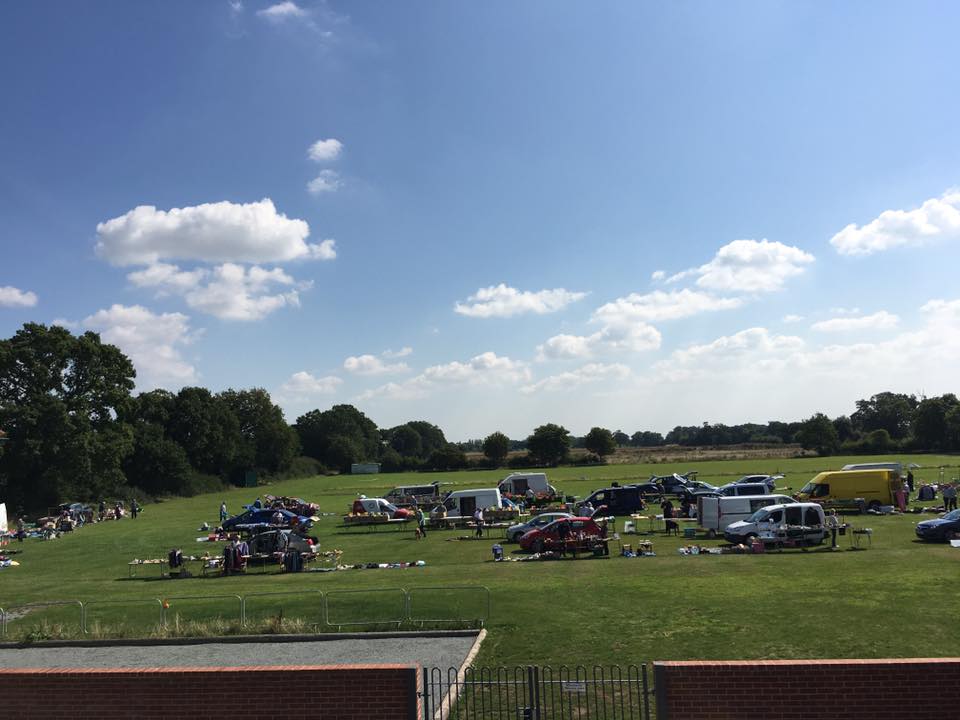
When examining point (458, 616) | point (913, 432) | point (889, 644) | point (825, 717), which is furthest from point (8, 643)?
point (913, 432)

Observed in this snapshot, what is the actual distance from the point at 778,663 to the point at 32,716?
1028cm

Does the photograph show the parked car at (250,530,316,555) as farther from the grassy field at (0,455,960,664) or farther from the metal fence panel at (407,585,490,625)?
the metal fence panel at (407,585,490,625)

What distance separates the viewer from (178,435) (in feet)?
303

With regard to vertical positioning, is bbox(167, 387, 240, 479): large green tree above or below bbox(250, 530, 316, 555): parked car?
above

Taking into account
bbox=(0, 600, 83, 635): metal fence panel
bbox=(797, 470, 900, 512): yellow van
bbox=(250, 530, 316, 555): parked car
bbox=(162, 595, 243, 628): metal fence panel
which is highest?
bbox=(797, 470, 900, 512): yellow van

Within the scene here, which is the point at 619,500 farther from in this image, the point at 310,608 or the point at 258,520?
the point at 310,608

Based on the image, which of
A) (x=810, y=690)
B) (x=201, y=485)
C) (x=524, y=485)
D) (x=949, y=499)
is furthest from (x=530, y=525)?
(x=201, y=485)

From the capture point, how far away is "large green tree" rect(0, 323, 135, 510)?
55344 millimetres

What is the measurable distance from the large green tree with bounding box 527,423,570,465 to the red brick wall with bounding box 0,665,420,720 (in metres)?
116

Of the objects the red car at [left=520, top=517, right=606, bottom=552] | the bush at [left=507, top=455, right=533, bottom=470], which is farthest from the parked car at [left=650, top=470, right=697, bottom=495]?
the bush at [left=507, top=455, right=533, bottom=470]

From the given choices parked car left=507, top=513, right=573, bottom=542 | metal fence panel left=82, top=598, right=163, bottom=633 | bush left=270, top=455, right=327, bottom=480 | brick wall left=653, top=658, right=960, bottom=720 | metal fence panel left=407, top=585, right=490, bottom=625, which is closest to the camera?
brick wall left=653, top=658, right=960, bottom=720

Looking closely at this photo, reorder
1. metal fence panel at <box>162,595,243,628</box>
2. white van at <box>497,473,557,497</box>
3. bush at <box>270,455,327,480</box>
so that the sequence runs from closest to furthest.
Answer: metal fence panel at <box>162,595,243,628</box>, white van at <box>497,473,557,497</box>, bush at <box>270,455,327,480</box>

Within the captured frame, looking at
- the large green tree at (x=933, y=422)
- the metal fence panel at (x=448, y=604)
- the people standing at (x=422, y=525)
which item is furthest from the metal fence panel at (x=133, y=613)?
the large green tree at (x=933, y=422)

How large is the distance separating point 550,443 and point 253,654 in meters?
110
